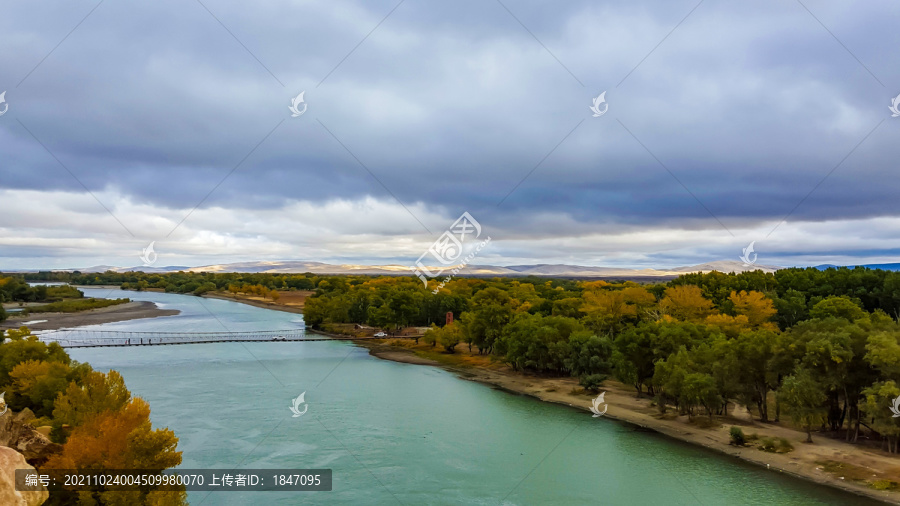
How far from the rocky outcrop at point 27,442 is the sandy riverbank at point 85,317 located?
80426 mm

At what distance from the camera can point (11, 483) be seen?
36.9ft

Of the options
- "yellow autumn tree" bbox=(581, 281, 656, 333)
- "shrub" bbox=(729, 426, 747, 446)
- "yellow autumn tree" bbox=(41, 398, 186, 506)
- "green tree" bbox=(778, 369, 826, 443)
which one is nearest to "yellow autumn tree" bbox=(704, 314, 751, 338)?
"yellow autumn tree" bbox=(581, 281, 656, 333)

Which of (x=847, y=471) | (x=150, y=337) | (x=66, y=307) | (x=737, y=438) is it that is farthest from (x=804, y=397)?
(x=66, y=307)

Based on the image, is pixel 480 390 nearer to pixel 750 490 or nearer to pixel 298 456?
pixel 298 456

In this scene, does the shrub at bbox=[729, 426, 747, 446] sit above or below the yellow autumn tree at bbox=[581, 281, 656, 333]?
below

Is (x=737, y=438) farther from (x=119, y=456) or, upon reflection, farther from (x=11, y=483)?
(x=11, y=483)

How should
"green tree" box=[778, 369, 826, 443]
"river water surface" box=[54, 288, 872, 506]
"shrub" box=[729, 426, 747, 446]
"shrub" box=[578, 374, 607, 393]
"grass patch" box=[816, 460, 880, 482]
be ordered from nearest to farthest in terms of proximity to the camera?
"river water surface" box=[54, 288, 872, 506], "grass patch" box=[816, 460, 880, 482], "green tree" box=[778, 369, 826, 443], "shrub" box=[729, 426, 747, 446], "shrub" box=[578, 374, 607, 393]

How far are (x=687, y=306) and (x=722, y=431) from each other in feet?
82.6

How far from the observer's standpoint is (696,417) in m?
36.9

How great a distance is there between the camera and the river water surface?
2527 centimetres

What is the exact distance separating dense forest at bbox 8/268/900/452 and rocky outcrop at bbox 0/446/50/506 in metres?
33.0

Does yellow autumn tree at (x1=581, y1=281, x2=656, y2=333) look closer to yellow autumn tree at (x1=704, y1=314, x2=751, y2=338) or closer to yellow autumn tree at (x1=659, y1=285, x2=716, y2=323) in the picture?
yellow autumn tree at (x1=659, y1=285, x2=716, y2=323)

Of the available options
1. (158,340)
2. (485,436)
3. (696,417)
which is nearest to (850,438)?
(696,417)

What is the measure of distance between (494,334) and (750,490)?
36.0 m
